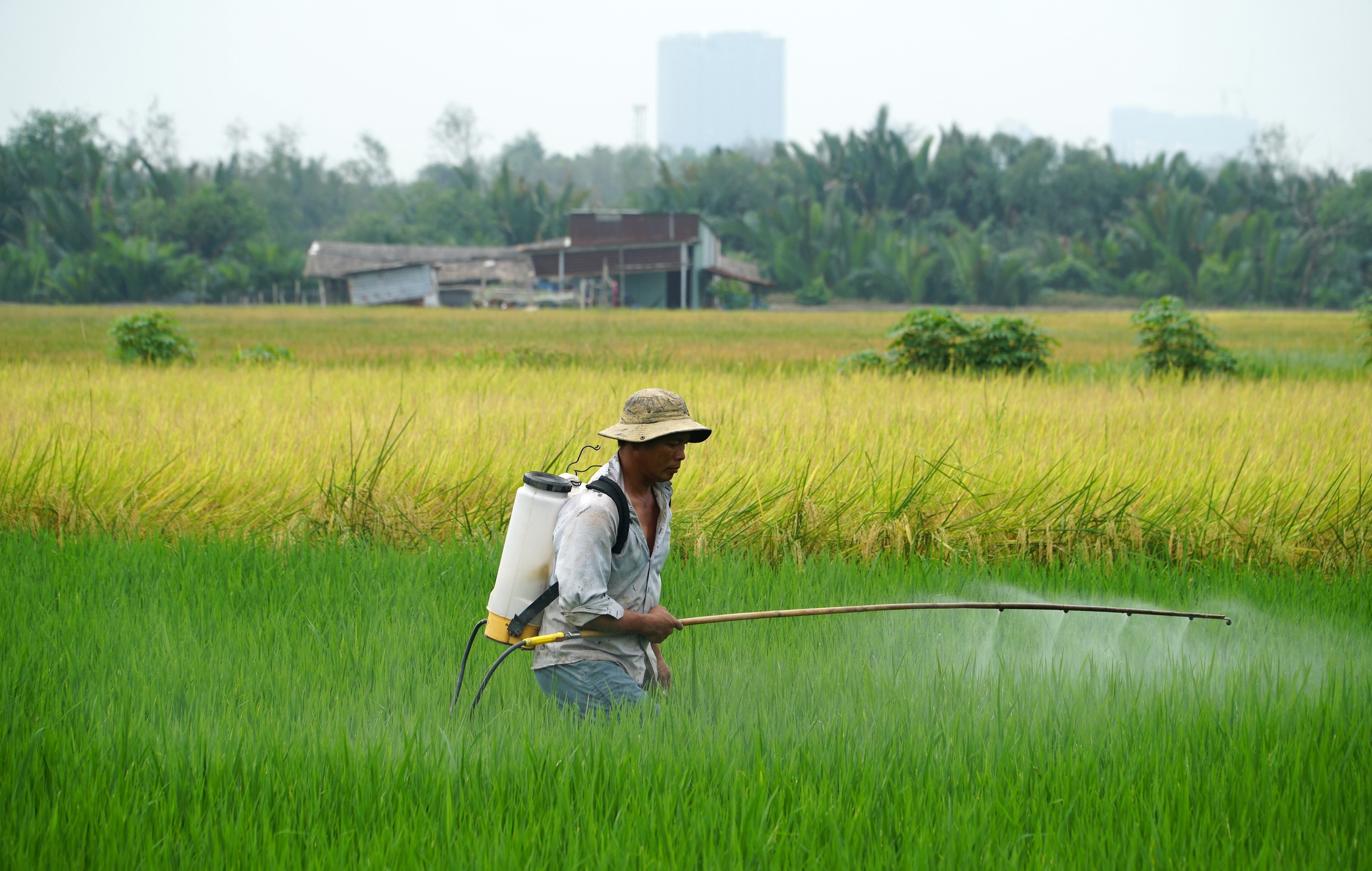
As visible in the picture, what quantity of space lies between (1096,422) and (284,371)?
800 cm

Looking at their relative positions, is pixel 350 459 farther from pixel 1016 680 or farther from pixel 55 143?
pixel 55 143

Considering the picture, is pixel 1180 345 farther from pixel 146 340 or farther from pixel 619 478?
pixel 146 340

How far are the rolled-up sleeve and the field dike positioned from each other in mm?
2354

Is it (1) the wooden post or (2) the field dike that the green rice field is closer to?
(2) the field dike

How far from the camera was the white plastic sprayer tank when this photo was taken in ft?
9.11

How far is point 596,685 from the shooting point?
2.87 metres

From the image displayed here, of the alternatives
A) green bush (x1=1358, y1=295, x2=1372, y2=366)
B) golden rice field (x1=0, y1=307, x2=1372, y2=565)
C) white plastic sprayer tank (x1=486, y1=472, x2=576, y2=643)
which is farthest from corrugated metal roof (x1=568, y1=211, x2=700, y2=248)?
white plastic sprayer tank (x1=486, y1=472, x2=576, y2=643)

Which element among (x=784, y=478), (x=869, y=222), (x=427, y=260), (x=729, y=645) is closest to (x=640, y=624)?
(x=729, y=645)

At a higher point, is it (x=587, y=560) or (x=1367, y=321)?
(x=1367, y=321)

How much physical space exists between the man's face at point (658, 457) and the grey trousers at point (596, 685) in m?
0.52

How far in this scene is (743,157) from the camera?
5691cm

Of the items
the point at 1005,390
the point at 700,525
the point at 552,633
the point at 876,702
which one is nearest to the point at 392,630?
the point at 552,633

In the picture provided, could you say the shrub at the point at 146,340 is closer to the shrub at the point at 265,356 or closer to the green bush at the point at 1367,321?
the shrub at the point at 265,356

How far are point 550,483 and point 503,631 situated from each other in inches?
16.6
